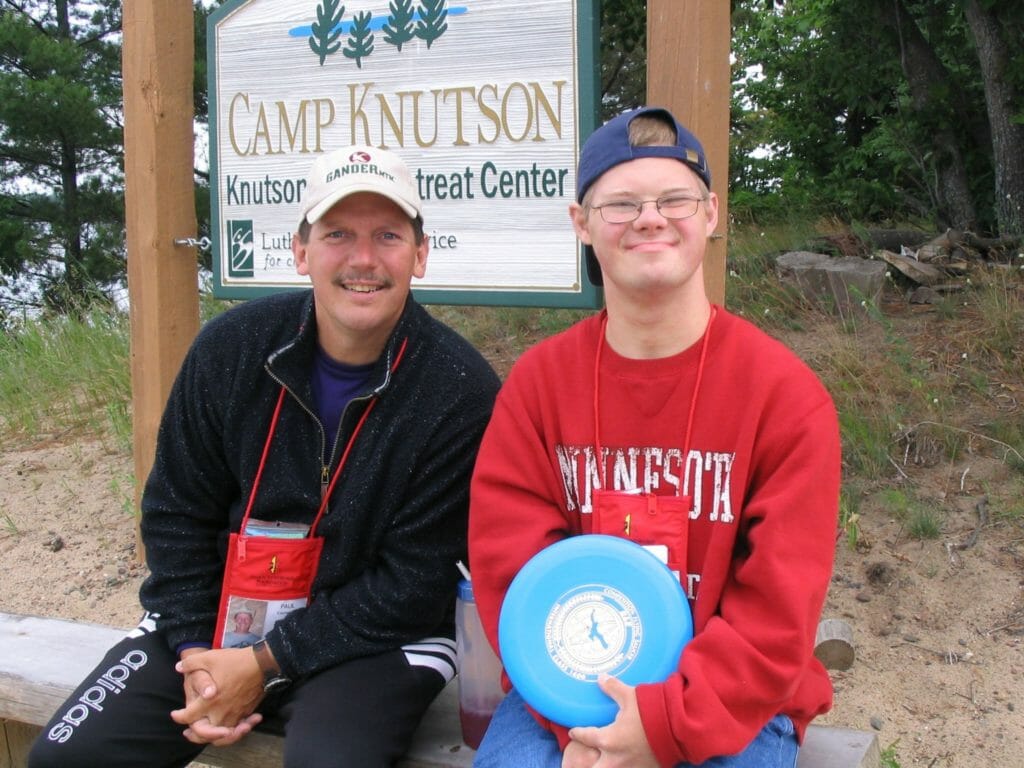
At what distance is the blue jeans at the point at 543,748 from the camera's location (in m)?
1.79

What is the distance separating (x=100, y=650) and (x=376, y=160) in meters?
1.49

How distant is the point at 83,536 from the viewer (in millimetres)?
4691

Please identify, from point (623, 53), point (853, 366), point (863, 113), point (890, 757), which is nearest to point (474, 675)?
point (890, 757)

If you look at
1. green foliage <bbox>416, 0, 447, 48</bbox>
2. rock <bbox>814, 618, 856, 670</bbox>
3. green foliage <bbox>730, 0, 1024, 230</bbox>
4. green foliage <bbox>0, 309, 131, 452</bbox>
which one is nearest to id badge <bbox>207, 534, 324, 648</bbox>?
rock <bbox>814, 618, 856, 670</bbox>

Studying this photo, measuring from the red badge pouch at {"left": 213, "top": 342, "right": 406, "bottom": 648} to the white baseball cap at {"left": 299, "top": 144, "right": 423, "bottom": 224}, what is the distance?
14.3 inches

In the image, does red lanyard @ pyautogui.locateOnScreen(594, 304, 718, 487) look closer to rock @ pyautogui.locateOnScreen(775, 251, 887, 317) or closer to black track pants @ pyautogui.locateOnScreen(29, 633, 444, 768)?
black track pants @ pyautogui.locateOnScreen(29, 633, 444, 768)

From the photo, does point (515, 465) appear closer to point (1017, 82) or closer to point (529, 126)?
Answer: point (529, 126)

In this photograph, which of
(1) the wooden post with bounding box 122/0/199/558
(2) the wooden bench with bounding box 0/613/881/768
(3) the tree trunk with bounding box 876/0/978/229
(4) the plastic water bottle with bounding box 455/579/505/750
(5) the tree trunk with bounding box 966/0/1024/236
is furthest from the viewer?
(3) the tree trunk with bounding box 876/0/978/229

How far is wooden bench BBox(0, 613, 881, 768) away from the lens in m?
2.06

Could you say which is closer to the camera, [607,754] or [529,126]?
[607,754]

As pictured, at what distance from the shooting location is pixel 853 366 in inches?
182

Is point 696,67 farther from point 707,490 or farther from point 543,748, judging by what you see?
point 543,748

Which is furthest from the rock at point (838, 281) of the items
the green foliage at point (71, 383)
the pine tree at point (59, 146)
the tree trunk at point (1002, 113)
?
the pine tree at point (59, 146)

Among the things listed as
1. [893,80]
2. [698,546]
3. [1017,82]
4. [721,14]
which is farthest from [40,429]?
[893,80]
